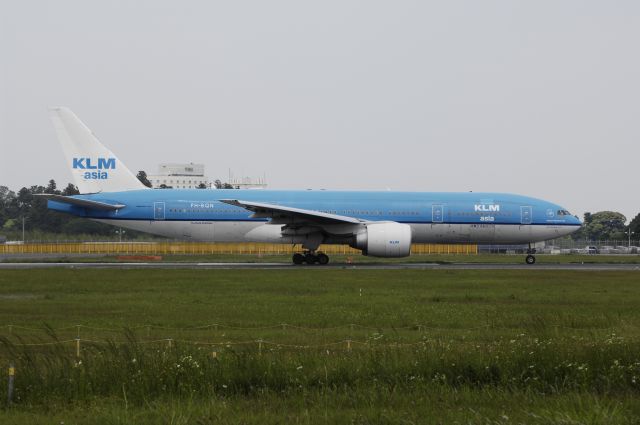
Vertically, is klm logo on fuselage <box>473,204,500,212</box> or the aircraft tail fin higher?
the aircraft tail fin

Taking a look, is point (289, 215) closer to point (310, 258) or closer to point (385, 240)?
point (310, 258)

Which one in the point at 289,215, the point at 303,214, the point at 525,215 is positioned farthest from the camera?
the point at 525,215

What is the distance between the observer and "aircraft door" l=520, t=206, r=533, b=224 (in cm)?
4491

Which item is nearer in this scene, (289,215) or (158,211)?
(289,215)

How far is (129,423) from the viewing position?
866 cm

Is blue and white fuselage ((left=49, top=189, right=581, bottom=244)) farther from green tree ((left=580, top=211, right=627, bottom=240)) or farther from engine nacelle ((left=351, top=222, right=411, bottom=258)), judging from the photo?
green tree ((left=580, top=211, right=627, bottom=240))

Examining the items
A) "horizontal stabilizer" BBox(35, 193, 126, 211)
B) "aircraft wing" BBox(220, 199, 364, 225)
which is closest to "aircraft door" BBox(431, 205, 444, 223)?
"aircraft wing" BBox(220, 199, 364, 225)

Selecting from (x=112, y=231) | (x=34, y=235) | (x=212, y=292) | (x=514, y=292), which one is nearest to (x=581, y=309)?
(x=514, y=292)

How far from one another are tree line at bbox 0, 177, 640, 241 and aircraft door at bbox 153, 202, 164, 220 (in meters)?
28.6

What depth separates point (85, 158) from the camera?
146ft

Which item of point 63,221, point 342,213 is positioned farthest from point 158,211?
point 63,221

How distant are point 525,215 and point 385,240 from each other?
1012 cm

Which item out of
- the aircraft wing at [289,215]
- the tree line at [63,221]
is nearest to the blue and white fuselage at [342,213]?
the aircraft wing at [289,215]

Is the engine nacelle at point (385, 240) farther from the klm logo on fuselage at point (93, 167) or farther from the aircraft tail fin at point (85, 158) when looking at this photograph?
the klm logo on fuselage at point (93, 167)
